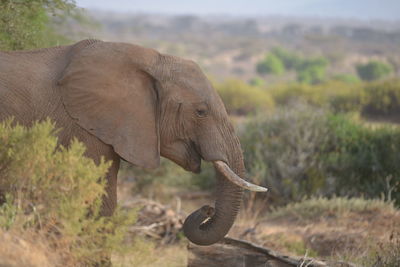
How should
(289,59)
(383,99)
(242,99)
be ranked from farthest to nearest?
(289,59)
(242,99)
(383,99)

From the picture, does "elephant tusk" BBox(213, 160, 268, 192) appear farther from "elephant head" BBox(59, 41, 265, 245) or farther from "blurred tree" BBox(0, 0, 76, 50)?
"blurred tree" BBox(0, 0, 76, 50)

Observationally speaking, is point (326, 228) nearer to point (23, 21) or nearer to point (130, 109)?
point (130, 109)

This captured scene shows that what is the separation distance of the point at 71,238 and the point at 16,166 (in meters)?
0.59

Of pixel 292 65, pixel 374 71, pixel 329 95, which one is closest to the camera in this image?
pixel 329 95

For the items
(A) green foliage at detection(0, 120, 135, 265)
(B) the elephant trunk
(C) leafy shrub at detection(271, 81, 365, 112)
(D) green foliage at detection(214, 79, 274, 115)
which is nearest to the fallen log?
(B) the elephant trunk

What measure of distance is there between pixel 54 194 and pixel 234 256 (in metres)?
2.40

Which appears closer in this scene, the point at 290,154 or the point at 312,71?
the point at 290,154

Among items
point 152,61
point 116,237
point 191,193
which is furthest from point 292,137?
point 116,237

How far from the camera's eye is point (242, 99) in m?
28.9

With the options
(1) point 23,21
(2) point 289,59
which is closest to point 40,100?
(1) point 23,21

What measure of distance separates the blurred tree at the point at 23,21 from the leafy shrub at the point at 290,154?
5.01 metres

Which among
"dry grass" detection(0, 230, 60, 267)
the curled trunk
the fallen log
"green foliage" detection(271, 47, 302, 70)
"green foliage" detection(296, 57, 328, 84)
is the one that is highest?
"dry grass" detection(0, 230, 60, 267)

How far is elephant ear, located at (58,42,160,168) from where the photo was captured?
4766mm

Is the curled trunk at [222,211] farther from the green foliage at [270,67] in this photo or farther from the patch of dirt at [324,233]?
the green foliage at [270,67]
